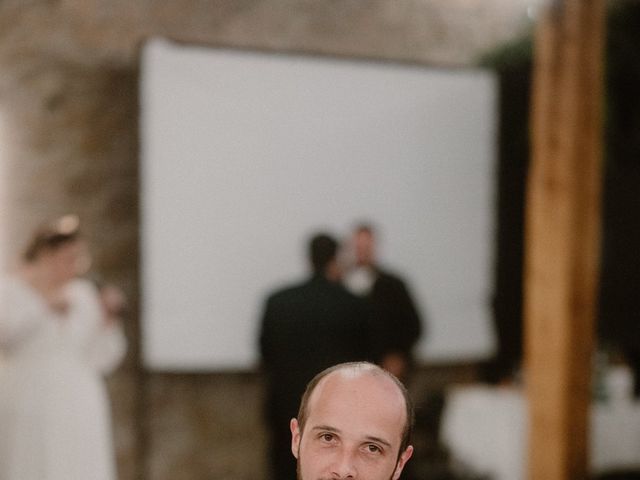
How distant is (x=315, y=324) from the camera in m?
3.07

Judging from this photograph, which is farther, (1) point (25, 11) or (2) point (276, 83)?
(2) point (276, 83)

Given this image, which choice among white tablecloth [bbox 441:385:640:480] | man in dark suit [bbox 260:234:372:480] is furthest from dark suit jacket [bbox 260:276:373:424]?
white tablecloth [bbox 441:385:640:480]

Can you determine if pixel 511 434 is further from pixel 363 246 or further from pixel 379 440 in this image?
pixel 379 440

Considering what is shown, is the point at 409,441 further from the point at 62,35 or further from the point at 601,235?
the point at 601,235

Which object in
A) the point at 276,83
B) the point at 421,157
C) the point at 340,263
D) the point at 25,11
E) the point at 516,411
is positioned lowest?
the point at 516,411

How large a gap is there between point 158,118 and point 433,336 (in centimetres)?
177

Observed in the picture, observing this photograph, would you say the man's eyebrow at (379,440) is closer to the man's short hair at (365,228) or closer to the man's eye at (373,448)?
the man's eye at (373,448)

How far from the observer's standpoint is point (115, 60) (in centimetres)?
375

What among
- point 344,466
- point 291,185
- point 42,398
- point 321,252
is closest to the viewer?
point 344,466

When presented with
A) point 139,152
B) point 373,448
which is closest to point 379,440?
point 373,448

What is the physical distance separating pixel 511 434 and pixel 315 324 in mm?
903

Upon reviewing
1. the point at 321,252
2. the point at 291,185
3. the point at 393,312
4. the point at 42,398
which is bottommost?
the point at 42,398

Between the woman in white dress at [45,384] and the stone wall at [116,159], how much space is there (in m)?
0.57

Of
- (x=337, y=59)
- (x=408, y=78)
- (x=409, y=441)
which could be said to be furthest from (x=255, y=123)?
(x=409, y=441)
